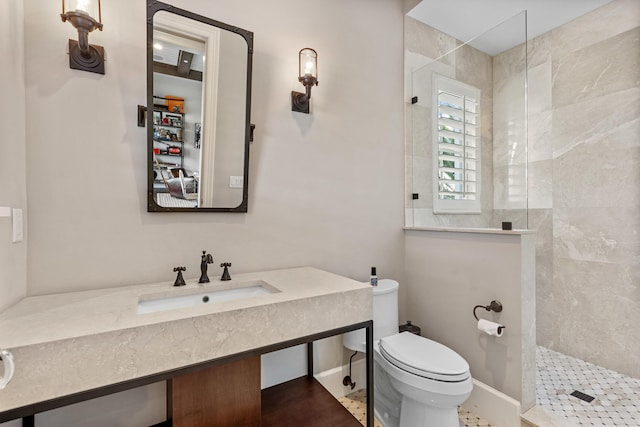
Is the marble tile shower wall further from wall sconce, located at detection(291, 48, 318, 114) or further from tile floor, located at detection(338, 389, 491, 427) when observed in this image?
wall sconce, located at detection(291, 48, 318, 114)

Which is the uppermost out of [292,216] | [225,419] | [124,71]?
[124,71]

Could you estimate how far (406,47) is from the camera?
2373 mm

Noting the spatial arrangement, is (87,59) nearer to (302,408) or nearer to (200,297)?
(200,297)

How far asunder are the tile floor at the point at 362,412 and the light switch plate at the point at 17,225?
5.89ft

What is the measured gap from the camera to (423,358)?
1.55m

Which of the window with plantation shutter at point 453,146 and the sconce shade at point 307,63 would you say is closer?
the sconce shade at point 307,63

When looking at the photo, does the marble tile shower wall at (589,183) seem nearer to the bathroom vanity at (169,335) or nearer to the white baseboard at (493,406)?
the white baseboard at (493,406)

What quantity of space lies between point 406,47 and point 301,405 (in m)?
2.51

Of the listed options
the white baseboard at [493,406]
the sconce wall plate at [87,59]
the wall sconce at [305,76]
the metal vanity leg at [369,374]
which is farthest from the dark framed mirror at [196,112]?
the white baseboard at [493,406]

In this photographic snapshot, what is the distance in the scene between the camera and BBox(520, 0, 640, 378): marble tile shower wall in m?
2.13

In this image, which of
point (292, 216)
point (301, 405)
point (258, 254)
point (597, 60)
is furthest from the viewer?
point (597, 60)

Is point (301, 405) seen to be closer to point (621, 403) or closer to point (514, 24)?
point (621, 403)

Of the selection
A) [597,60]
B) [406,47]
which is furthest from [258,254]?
[597,60]

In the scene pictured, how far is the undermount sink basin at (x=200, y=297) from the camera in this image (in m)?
1.25
